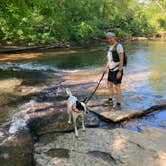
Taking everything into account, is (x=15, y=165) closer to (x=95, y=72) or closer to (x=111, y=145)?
(x=111, y=145)

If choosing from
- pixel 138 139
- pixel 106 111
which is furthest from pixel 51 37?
pixel 138 139

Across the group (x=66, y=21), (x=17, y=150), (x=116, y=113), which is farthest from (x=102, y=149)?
(x=66, y=21)

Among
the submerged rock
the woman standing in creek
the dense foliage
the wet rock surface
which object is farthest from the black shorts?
the dense foliage

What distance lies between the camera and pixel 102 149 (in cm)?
621

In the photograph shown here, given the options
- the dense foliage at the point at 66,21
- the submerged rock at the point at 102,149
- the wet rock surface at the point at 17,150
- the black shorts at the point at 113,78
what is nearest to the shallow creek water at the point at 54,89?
the wet rock surface at the point at 17,150

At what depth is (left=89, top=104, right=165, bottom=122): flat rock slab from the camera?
8.05m

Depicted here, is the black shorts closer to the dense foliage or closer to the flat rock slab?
the flat rock slab

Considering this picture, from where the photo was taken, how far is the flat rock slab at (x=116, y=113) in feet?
26.4

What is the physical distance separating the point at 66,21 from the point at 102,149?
29349 millimetres

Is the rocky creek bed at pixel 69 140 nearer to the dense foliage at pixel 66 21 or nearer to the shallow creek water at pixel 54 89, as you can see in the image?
the shallow creek water at pixel 54 89

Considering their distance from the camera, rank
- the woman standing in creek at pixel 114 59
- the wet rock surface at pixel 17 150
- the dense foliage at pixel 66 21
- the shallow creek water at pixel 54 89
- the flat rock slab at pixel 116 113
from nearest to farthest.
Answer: the wet rock surface at pixel 17 150 → the shallow creek water at pixel 54 89 → the flat rock slab at pixel 116 113 → the woman standing in creek at pixel 114 59 → the dense foliage at pixel 66 21

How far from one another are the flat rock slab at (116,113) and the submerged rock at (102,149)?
0.86m

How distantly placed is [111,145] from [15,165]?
1691mm

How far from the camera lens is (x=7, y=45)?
90.0ft
